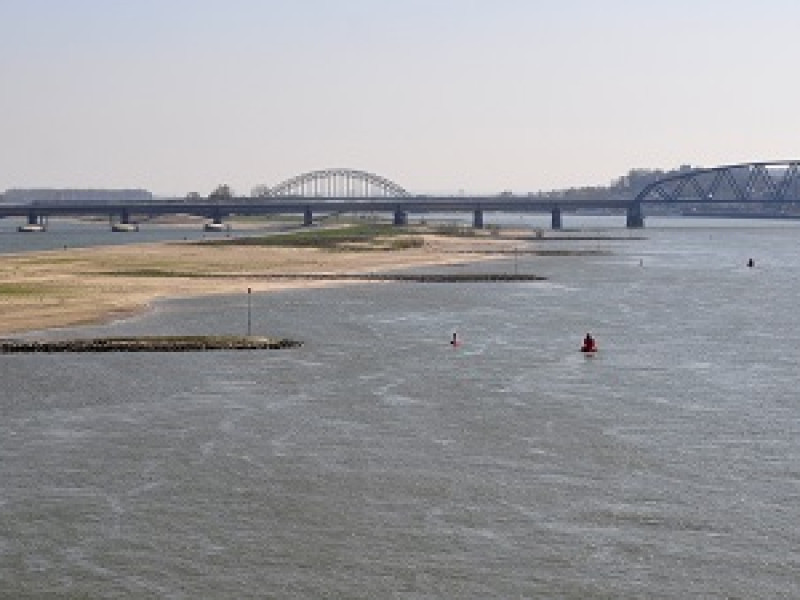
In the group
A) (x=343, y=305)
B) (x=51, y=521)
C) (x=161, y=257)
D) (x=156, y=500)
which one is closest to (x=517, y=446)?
(x=156, y=500)

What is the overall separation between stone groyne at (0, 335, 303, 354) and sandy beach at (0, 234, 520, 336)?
6165 millimetres

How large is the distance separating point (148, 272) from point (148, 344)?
188 ft

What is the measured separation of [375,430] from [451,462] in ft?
16.3

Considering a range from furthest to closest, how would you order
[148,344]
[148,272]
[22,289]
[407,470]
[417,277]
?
[417,277] → [148,272] → [22,289] → [148,344] → [407,470]

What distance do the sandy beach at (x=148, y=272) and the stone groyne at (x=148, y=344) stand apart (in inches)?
243

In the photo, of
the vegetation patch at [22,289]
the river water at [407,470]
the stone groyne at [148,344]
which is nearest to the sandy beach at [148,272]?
the vegetation patch at [22,289]

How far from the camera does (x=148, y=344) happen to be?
63.1m

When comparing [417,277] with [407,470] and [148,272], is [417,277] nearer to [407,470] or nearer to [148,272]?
[148,272]

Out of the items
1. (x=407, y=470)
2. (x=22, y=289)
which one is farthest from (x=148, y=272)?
(x=407, y=470)

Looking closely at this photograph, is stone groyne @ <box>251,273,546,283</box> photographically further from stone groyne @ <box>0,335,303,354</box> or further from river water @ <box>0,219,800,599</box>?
stone groyne @ <box>0,335,303,354</box>

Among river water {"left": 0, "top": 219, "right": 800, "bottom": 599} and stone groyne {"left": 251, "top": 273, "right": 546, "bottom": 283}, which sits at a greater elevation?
river water {"left": 0, "top": 219, "right": 800, "bottom": 599}

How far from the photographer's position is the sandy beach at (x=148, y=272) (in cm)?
8169

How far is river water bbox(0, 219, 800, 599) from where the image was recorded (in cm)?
2884


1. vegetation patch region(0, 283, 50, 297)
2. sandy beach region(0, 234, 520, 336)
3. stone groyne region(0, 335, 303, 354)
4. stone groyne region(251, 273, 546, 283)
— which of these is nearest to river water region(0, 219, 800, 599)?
stone groyne region(0, 335, 303, 354)
